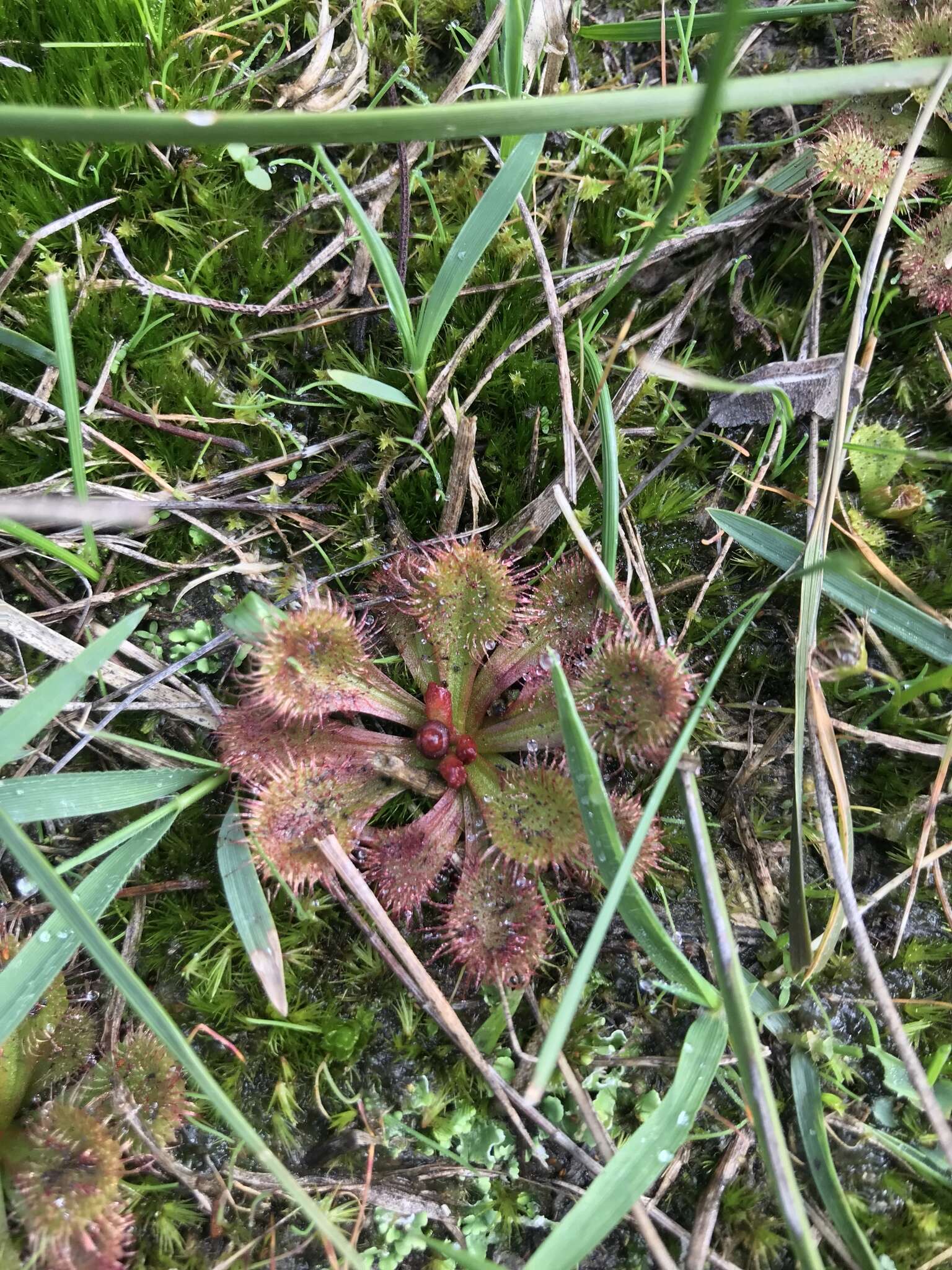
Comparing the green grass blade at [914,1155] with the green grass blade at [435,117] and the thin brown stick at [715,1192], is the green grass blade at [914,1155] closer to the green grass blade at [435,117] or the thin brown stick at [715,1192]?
the thin brown stick at [715,1192]

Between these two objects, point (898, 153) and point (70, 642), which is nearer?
point (70, 642)

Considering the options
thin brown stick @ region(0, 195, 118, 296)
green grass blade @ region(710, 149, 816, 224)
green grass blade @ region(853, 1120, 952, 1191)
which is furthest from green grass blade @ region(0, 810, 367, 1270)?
green grass blade @ region(710, 149, 816, 224)

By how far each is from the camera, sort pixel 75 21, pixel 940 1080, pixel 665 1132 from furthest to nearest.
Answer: pixel 75 21 → pixel 940 1080 → pixel 665 1132

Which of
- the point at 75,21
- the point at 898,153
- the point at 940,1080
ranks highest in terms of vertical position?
the point at 75,21

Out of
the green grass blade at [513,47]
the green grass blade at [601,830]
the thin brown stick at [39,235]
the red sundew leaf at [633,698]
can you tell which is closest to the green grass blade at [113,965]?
the green grass blade at [601,830]

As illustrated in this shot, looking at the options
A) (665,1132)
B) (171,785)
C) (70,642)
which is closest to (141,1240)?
(171,785)

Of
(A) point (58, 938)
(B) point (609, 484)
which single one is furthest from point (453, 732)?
(A) point (58, 938)

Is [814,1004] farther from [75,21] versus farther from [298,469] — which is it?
[75,21]

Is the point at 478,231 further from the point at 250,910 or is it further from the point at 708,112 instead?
the point at 250,910
